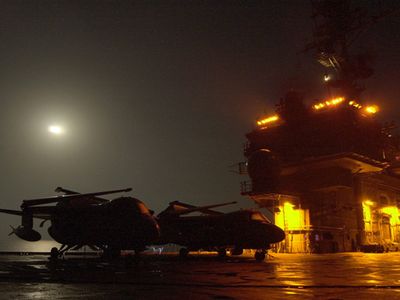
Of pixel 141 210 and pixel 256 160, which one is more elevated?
pixel 256 160

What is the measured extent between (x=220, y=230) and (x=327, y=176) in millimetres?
24609

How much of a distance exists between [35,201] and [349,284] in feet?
57.0

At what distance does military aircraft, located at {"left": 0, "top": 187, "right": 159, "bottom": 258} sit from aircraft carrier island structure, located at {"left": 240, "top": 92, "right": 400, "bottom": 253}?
1026 inches

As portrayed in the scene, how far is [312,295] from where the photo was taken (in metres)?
9.02

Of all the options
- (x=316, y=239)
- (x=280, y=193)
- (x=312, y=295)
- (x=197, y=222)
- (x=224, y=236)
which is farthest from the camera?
(x=280, y=193)

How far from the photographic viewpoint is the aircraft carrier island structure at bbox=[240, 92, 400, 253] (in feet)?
152

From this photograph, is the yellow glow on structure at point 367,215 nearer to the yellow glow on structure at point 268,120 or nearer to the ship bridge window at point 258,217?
the yellow glow on structure at point 268,120

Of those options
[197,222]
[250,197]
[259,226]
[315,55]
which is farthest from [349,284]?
[315,55]

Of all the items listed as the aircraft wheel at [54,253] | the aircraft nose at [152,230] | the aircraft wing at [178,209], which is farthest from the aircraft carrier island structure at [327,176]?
the aircraft nose at [152,230]

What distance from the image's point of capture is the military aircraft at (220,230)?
85.1ft

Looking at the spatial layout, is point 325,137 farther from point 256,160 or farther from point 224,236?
point 224,236

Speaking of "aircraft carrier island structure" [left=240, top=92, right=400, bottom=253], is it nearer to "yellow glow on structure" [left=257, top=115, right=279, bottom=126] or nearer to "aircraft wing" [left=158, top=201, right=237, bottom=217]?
"yellow glow on structure" [left=257, top=115, right=279, bottom=126]

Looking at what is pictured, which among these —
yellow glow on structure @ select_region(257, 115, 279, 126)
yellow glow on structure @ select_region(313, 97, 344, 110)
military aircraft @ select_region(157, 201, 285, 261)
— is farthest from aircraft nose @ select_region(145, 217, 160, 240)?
yellow glow on structure @ select_region(257, 115, 279, 126)

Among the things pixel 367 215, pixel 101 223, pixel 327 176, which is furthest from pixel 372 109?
pixel 101 223
